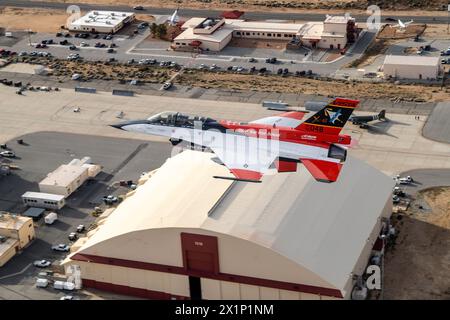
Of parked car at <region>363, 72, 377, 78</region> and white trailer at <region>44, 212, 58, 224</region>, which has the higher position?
parked car at <region>363, 72, 377, 78</region>

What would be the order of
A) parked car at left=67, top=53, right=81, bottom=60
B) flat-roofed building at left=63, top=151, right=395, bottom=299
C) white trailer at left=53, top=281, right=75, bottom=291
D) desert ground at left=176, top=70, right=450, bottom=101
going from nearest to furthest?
flat-roofed building at left=63, top=151, right=395, bottom=299, white trailer at left=53, top=281, right=75, bottom=291, desert ground at left=176, top=70, right=450, bottom=101, parked car at left=67, top=53, right=81, bottom=60

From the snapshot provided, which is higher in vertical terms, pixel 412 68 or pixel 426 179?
pixel 412 68

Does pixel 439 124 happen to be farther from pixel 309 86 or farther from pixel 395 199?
pixel 309 86

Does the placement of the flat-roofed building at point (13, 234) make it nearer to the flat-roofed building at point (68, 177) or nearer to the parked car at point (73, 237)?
the parked car at point (73, 237)

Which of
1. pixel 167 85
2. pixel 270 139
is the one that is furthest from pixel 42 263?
pixel 167 85

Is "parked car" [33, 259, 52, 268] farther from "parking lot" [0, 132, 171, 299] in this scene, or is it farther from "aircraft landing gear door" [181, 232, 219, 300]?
"aircraft landing gear door" [181, 232, 219, 300]

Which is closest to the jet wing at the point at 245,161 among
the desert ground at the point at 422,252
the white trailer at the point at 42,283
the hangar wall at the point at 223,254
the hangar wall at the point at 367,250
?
the hangar wall at the point at 223,254

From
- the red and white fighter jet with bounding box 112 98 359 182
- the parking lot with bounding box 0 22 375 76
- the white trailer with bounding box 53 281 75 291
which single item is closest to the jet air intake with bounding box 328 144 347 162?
the red and white fighter jet with bounding box 112 98 359 182
